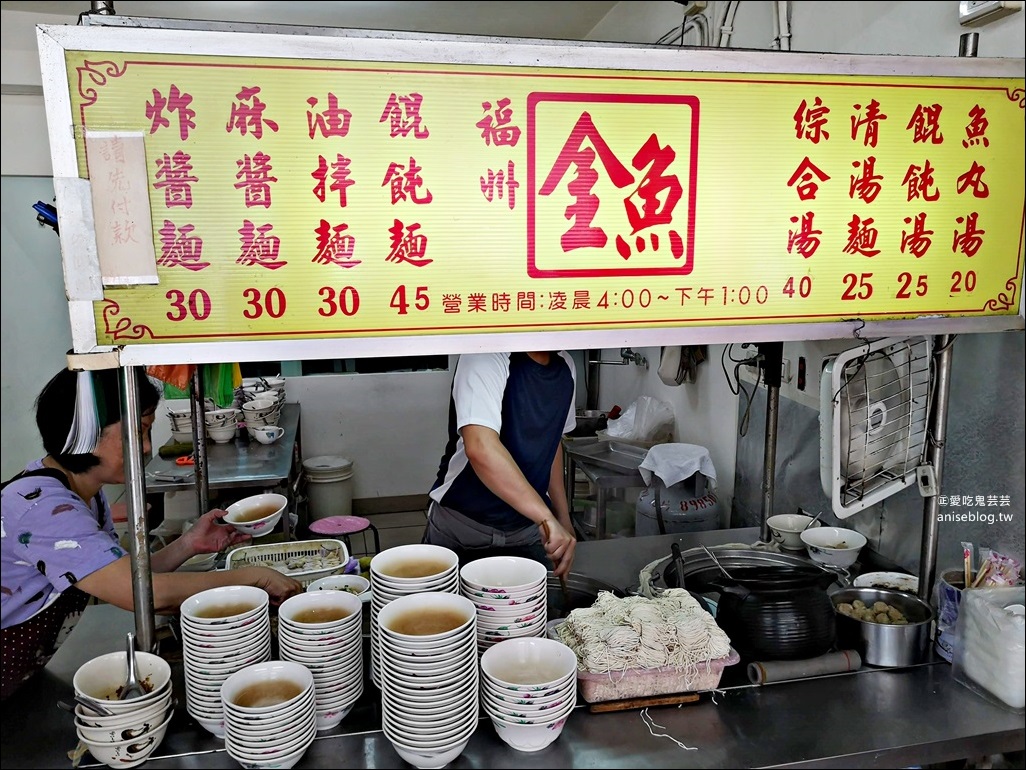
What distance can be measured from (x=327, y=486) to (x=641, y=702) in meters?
4.85

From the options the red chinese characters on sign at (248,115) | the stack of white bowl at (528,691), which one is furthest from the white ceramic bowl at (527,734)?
the red chinese characters on sign at (248,115)

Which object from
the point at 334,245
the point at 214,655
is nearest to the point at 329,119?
the point at 334,245

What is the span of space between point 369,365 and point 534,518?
4.92 meters

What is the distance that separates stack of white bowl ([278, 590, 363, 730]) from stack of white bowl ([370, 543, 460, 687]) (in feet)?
0.15

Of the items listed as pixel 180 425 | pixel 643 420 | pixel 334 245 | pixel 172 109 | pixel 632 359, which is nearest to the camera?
pixel 172 109

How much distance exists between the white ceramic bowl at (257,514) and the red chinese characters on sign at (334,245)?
1.16 metres

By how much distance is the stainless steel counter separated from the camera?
1.39 m

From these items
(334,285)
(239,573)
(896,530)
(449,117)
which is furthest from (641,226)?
(896,530)

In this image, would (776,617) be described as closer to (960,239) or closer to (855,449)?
(855,449)

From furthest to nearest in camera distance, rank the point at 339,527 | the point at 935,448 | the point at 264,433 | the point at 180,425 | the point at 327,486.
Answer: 1. the point at 327,486
2. the point at 180,425
3. the point at 264,433
4. the point at 339,527
5. the point at 935,448

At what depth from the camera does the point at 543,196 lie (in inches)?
56.4

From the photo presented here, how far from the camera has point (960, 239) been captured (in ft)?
5.42

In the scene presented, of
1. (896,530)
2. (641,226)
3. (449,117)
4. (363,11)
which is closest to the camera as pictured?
(449,117)

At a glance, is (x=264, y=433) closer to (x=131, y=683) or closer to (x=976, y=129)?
(x=131, y=683)
